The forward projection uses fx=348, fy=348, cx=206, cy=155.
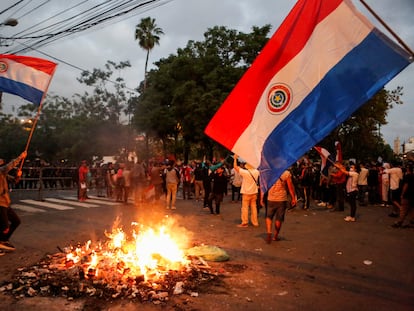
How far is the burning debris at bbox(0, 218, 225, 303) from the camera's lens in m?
5.07

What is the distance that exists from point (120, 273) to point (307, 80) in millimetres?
4053

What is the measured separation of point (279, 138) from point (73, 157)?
34464mm

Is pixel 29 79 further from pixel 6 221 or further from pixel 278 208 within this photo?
pixel 278 208

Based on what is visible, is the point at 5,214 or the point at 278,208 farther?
the point at 278,208

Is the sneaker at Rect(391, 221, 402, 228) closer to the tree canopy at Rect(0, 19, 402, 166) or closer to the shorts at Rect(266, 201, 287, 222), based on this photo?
the shorts at Rect(266, 201, 287, 222)

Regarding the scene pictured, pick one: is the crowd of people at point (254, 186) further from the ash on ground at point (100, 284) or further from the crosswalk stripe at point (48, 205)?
the ash on ground at point (100, 284)

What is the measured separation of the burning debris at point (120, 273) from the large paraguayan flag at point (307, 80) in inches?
91.0

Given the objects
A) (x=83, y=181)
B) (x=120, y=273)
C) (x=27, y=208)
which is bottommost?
(x=120, y=273)

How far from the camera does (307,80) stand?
4.43 metres

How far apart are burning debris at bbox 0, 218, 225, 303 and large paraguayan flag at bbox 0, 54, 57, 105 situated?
3.98m

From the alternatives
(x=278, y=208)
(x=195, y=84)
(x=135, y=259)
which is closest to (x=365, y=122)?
(x=195, y=84)

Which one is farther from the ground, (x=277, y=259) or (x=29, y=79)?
(x=29, y=79)

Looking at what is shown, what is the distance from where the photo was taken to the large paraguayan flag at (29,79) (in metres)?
8.37

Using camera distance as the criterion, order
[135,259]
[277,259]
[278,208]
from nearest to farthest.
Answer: [135,259], [277,259], [278,208]
